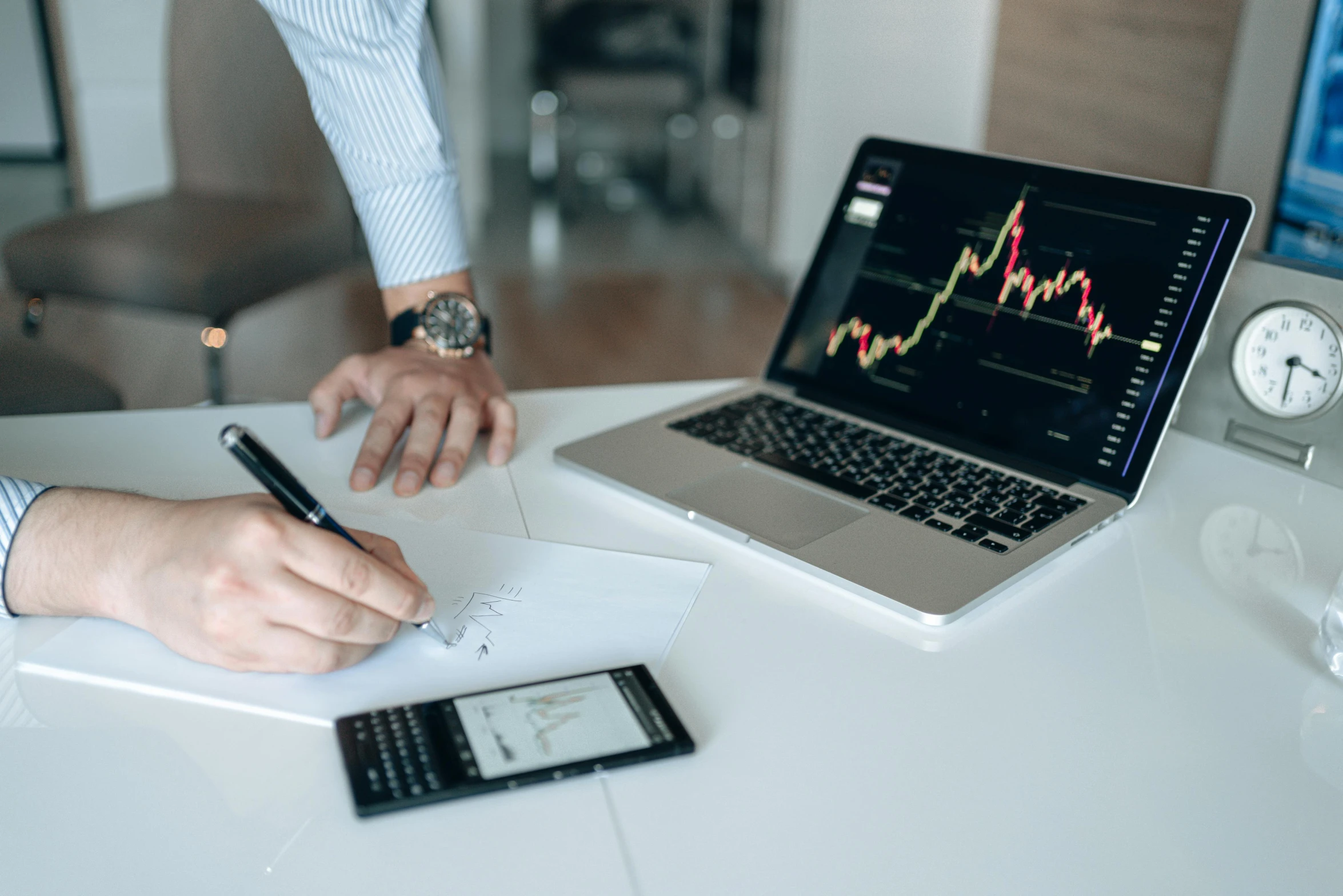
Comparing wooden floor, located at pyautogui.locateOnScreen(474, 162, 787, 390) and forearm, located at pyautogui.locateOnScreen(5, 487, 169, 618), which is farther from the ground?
forearm, located at pyautogui.locateOnScreen(5, 487, 169, 618)

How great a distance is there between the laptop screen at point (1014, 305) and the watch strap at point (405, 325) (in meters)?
0.35

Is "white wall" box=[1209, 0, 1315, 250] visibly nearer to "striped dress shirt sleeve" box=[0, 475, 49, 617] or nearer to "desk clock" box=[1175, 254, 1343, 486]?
"desk clock" box=[1175, 254, 1343, 486]

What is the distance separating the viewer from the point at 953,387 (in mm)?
917

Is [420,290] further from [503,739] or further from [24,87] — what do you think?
[24,87]

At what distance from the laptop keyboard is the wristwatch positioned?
0.73 ft

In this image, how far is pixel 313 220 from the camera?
2240mm

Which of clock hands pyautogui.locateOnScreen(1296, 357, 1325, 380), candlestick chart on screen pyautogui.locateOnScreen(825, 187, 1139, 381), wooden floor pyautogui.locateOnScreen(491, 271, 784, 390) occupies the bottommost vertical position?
wooden floor pyautogui.locateOnScreen(491, 271, 784, 390)

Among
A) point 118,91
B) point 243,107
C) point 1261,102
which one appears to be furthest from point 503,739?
point 118,91

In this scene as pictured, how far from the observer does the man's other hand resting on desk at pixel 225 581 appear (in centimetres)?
57

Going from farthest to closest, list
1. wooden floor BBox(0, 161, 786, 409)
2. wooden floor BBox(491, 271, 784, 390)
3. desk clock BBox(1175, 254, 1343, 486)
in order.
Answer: wooden floor BBox(491, 271, 784, 390), wooden floor BBox(0, 161, 786, 409), desk clock BBox(1175, 254, 1343, 486)

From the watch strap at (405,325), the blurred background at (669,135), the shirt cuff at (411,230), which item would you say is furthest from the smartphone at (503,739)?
the blurred background at (669,135)

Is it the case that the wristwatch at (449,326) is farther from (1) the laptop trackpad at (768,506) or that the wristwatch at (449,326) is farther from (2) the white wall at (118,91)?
(2) the white wall at (118,91)

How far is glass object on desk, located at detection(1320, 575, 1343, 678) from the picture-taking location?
0.63 metres

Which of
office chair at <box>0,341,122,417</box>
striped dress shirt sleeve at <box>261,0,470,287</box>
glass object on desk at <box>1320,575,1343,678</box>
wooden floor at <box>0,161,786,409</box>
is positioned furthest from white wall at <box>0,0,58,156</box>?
glass object on desk at <box>1320,575,1343,678</box>
